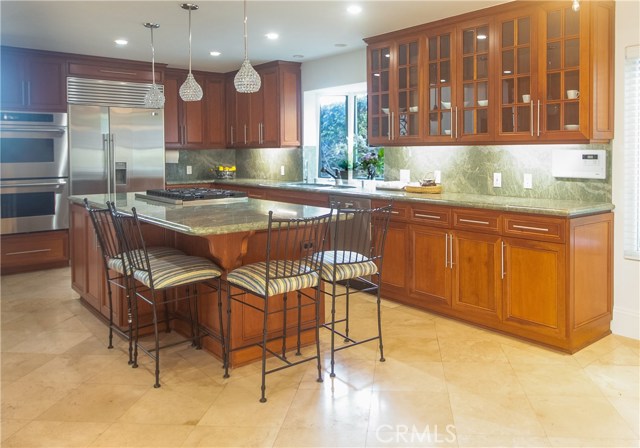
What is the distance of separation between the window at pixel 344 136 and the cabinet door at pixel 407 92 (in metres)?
0.91

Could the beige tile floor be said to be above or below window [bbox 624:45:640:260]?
below

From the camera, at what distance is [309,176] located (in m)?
6.88

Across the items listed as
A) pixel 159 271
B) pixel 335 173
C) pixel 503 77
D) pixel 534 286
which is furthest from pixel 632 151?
pixel 335 173

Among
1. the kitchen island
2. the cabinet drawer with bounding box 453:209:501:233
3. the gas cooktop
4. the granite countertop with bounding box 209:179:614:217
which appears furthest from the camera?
the gas cooktop

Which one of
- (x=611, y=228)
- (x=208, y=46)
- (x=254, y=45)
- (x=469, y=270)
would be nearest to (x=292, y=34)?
(x=254, y=45)

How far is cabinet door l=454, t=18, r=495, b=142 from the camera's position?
429 centimetres

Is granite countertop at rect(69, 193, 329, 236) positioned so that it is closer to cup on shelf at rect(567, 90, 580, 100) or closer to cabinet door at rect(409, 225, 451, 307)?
cabinet door at rect(409, 225, 451, 307)

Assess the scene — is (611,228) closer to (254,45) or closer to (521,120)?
(521,120)

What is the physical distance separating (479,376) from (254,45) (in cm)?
390

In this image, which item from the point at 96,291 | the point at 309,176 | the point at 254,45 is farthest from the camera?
the point at 309,176

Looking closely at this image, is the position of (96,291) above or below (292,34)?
below

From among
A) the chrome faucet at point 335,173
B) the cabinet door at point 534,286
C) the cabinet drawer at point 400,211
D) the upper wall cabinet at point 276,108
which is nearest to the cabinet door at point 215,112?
the upper wall cabinet at point 276,108

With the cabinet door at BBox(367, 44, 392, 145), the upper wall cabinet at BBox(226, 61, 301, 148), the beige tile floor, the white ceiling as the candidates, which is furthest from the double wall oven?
the cabinet door at BBox(367, 44, 392, 145)

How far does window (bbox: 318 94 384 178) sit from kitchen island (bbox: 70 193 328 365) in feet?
7.35
